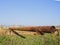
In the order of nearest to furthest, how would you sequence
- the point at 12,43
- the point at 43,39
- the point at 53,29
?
1. the point at 12,43
2. the point at 43,39
3. the point at 53,29

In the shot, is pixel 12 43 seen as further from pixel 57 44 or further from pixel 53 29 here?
pixel 53 29

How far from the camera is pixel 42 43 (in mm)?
7645

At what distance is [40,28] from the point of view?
33.3ft

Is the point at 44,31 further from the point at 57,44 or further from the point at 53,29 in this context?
the point at 57,44

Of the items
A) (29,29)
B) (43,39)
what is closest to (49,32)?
(29,29)

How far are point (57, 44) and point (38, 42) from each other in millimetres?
799

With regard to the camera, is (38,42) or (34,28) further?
(34,28)

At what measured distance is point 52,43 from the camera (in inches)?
309

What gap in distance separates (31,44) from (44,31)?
2.55 meters

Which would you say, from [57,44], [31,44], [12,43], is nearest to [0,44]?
[12,43]

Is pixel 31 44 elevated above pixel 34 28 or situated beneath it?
situated beneath

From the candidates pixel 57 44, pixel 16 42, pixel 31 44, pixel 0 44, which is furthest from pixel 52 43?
pixel 0 44

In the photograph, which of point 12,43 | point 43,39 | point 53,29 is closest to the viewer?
point 12,43

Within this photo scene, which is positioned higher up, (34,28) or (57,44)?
(34,28)
